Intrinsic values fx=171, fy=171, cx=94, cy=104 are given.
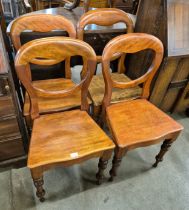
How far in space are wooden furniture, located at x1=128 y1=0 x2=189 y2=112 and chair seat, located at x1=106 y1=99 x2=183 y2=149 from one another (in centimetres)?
32

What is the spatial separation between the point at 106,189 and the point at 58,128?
0.59 meters

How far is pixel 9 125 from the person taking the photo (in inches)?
39.8

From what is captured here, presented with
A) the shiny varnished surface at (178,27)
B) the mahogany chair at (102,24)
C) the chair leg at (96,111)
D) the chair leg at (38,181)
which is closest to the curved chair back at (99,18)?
the mahogany chair at (102,24)

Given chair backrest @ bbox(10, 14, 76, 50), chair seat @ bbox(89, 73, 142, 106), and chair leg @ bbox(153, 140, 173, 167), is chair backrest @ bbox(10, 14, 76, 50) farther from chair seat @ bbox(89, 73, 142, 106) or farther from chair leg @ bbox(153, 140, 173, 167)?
chair leg @ bbox(153, 140, 173, 167)

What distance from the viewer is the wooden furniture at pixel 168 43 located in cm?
118

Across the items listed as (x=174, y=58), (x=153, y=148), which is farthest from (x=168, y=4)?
(x=153, y=148)

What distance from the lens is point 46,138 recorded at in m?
0.97

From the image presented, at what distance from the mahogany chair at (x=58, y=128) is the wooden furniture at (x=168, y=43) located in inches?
24.2

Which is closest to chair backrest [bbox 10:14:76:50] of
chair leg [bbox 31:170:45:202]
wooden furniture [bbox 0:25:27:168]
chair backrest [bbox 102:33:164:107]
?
wooden furniture [bbox 0:25:27:168]

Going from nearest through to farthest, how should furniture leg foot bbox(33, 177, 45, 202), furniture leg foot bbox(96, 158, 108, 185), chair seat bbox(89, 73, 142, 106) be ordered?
furniture leg foot bbox(33, 177, 45, 202) → furniture leg foot bbox(96, 158, 108, 185) → chair seat bbox(89, 73, 142, 106)

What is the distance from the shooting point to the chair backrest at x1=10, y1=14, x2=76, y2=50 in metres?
1.10

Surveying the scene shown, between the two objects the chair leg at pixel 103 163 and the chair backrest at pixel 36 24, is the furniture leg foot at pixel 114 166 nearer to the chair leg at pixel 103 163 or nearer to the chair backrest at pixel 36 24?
the chair leg at pixel 103 163

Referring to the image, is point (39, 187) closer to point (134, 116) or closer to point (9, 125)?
point (9, 125)

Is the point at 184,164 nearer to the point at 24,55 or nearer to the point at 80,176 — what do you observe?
the point at 80,176
